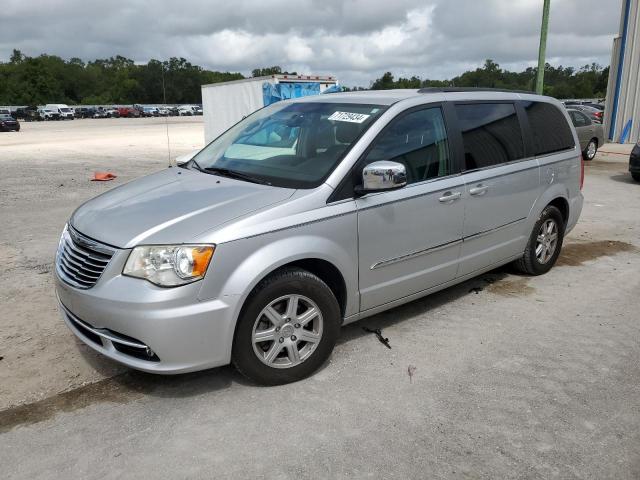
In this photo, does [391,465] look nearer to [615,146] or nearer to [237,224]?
[237,224]

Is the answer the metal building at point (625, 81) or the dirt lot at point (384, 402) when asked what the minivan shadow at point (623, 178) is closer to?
the dirt lot at point (384, 402)

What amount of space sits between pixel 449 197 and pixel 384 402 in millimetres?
1687

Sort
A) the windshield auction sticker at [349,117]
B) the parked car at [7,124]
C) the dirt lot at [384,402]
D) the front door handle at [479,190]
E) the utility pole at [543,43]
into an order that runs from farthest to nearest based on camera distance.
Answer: the parked car at [7,124]
the utility pole at [543,43]
the front door handle at [479,190]
the windshield auction sticker at [349,117]
the dirt lot at [384,402]

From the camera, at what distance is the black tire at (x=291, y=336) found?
3207 mm

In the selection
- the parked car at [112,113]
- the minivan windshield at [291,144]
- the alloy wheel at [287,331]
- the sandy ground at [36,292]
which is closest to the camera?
the alloy wheel at [287,331]

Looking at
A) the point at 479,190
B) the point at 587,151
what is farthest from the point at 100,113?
the point at 479,190

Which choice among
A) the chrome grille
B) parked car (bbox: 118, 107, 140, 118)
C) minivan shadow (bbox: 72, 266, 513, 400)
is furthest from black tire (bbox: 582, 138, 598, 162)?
parked car (bbox: 118, 107, 140, 118)

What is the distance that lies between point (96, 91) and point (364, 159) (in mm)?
136537

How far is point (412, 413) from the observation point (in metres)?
3.18

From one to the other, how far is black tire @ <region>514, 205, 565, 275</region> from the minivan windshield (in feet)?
7.53

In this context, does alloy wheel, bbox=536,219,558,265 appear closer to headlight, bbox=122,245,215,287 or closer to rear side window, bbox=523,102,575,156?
rear side window, bbox=523,102,575,156

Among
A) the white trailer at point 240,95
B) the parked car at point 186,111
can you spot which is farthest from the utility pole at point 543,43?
the parked car at point 186,111

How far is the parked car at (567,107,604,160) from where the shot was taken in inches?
669

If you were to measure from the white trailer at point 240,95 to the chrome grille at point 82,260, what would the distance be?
13.5 meters
